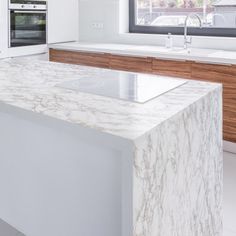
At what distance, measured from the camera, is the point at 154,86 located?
1.73 meters

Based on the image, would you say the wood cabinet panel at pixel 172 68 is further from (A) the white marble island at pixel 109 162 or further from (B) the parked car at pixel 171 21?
(A) the white marble island at pixel 109 162

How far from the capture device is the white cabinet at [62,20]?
460 centimetres

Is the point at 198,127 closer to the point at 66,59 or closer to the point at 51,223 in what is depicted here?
the point at 51,223

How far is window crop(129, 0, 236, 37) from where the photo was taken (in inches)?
157

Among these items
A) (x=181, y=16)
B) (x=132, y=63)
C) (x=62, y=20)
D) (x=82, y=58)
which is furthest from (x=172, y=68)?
(x=62, y=20)

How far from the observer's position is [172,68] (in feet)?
11.8

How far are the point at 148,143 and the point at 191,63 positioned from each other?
2.49m

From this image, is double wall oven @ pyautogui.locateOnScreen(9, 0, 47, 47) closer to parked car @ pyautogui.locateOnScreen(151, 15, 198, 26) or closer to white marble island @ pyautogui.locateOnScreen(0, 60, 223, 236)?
parked car @ pyautogui.locateOnScreen(151, 15, 198, 26)

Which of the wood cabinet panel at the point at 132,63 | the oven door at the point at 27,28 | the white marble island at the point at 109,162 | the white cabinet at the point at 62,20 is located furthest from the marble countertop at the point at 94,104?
the white cabinet at the point at 62,20

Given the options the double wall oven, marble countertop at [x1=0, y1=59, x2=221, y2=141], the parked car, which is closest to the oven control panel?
the double wall oven

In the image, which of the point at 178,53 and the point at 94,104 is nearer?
the point at 94,104

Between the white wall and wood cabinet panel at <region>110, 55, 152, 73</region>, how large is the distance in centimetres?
58

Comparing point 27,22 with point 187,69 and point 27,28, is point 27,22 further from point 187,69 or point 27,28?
point 187,69

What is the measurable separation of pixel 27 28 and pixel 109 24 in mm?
1053
